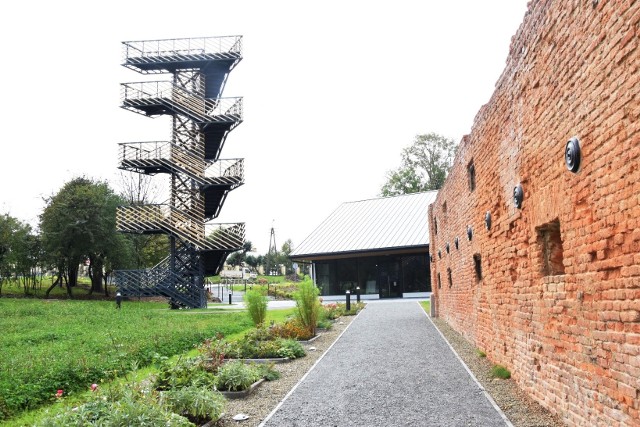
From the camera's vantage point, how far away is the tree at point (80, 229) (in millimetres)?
35969

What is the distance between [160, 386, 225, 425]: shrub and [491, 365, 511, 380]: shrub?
4496mm

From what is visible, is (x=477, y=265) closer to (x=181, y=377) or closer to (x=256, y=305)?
(x=181, y=377)

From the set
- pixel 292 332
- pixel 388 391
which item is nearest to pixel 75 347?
pixel 292 332

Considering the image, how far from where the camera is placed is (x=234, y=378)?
8.27 m

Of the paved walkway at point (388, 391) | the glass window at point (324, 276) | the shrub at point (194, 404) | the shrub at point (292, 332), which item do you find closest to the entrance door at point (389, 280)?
the glass window at point (324, 276)

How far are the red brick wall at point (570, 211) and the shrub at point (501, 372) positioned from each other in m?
0.14

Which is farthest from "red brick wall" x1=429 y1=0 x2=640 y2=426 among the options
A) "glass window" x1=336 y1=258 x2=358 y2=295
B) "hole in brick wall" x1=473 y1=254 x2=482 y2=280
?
"glass window" x1=336 y1=258 x2=358 y2=295

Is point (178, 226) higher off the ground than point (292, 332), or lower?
higher

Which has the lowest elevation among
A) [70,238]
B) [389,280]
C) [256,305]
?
[256,305]

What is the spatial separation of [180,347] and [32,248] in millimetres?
32814

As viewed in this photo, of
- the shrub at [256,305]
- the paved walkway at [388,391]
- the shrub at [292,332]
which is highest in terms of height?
the shrub at [256,305]

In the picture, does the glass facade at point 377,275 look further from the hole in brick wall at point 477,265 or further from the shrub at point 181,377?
the shrub at point 181,377

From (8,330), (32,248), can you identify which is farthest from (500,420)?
(32,248)

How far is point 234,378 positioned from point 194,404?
200 cm
